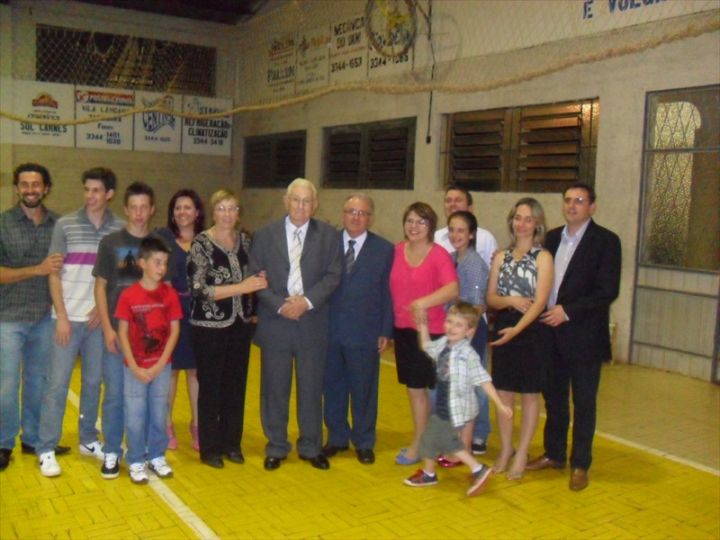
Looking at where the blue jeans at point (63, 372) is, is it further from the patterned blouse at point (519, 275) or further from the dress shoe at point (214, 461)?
the patterned blouse at point (519, 275)

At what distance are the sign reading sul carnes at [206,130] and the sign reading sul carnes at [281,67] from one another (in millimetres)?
1198

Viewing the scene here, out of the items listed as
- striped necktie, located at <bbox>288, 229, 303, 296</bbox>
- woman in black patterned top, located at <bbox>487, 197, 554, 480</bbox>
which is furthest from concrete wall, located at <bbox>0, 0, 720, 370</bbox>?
striped necktie, located at <bbox>288, 229, 303, 296</bbox>

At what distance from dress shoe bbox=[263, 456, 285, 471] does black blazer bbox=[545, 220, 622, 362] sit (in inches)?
71.0

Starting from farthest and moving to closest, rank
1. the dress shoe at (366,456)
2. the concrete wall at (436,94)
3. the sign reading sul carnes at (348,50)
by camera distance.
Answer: the sign reading sul carnes at (348,50) → the concrete wall at (436,94) → the dress shoe at (366,456)

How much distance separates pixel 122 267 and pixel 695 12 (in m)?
5.70

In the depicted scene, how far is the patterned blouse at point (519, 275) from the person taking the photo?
13.8ft

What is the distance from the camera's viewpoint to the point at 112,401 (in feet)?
13.9

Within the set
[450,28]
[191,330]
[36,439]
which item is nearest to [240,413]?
[191,330]

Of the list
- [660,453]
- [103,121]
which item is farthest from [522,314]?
[103,121]

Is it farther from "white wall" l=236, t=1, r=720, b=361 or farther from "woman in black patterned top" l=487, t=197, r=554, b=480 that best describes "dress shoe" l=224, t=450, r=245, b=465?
"white wall" l=236, t=1, r=720, b=361

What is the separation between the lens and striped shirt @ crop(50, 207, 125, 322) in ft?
13.7

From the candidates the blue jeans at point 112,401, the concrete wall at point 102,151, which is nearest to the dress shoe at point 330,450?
the blue jeans at point 112,401

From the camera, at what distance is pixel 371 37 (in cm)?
1002

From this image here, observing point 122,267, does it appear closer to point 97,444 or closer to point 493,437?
point 97,444
